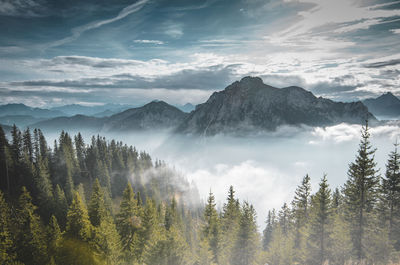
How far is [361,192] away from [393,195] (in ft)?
20.4

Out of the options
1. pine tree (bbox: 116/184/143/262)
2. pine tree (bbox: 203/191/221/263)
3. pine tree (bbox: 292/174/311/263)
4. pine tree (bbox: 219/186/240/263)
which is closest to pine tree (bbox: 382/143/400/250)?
pine tree (bbox: 292/174/311/263)

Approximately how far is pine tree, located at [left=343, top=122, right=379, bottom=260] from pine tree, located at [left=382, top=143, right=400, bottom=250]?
3.03 metres

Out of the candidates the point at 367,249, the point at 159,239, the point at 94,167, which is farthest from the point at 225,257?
the point at 94,167

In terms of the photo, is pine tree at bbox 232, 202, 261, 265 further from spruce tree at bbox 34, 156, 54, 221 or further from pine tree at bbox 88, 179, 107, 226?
spruce tree at bbox 34, 156, 54, 221

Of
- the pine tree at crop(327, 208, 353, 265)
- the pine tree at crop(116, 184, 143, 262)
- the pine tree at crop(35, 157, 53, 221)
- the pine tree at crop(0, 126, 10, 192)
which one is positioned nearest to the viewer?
the pine tree at crop(327, 208, 353, 265)

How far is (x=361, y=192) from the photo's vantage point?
2925 cm

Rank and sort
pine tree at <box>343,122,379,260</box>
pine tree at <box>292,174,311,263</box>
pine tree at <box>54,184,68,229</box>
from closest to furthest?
1. pine tree at <box>343,122,379,260</box>
2. pine tree at <box>292,174,311,263</box>
3. pine tree at <box>54,184,68,229</box>

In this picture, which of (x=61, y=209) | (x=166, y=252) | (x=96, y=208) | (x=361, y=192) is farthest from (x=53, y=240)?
(x=361, y=192)

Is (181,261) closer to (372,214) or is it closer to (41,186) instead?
(372,214)

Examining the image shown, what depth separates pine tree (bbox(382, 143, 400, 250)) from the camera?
30.5 meters

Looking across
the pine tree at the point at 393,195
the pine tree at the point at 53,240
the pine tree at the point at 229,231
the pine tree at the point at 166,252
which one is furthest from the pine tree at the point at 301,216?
the pine tree at the point at 53,240

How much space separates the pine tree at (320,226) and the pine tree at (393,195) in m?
7.27

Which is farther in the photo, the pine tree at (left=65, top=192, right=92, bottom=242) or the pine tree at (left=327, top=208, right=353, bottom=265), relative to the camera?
the pine tree at (left=327, top=208, right=353, bottom=265)

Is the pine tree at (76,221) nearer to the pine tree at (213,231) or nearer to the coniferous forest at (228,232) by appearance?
the coniferous forest at (228,232)
